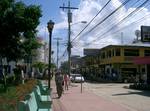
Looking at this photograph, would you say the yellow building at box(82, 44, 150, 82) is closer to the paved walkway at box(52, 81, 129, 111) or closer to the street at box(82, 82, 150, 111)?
the street at box(82, 82, 150, 111)

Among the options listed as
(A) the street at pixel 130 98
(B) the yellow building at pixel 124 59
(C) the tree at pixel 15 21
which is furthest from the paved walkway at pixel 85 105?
(B) the yellow building at pixel 124 59

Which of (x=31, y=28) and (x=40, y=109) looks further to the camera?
(x=31, y=28)

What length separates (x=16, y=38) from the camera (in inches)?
1115

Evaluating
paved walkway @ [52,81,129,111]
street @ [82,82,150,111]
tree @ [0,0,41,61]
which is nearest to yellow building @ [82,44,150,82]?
street @ [82,82,150,111]

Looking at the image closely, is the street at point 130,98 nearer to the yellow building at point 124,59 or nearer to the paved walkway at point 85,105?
the paved walkway at point 85,105

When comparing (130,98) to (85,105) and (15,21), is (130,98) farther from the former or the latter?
(15,21)

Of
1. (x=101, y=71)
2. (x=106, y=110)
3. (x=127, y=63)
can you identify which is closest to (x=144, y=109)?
(x=106, y=110)

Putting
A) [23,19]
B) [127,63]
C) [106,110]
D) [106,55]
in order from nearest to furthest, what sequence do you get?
[106,110] < [23,19] < [127,63] < [106,55]

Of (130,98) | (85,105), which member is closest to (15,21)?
(85,105)

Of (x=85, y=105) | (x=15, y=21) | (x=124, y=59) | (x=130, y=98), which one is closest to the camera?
(x=85, y=105)

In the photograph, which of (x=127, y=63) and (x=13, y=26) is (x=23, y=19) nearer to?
(x=13, y=26)

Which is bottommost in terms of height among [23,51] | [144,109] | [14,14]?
[144,109]

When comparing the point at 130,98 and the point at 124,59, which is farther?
the point at 124,59

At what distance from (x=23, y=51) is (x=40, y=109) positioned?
1711 centimetres
